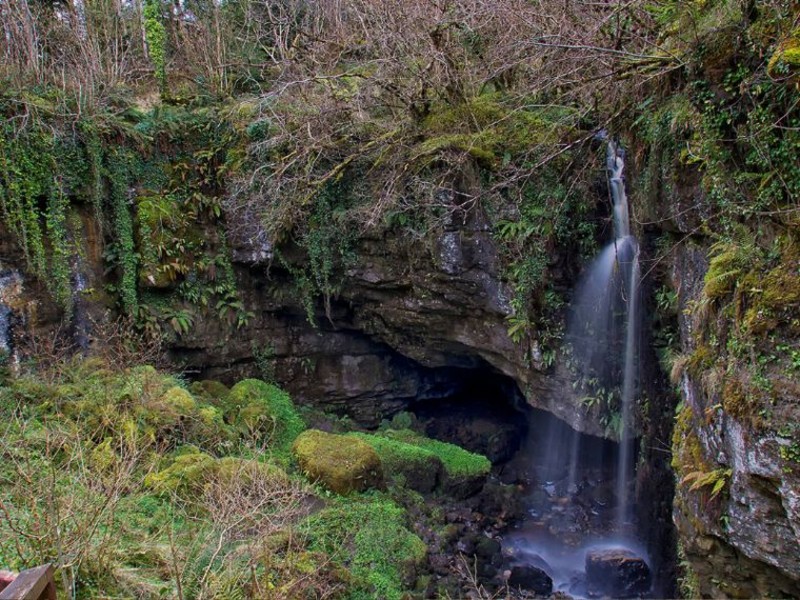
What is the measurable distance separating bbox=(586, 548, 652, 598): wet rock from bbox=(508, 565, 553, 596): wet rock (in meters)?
0.71

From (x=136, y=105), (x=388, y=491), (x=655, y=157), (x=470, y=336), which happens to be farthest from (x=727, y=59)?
(x=136, y=105)

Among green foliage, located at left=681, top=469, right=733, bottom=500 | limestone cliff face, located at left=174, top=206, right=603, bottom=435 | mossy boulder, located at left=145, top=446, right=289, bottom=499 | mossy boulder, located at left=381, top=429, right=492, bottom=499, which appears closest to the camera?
green foliage, located at left=681, top=469, right=733, bottom=500

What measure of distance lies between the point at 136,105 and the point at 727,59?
10.7 meters

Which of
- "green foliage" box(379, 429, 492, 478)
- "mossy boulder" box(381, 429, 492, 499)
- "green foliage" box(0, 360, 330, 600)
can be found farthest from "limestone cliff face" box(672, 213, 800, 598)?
"green foliage" box(379, 429, 492, 478)

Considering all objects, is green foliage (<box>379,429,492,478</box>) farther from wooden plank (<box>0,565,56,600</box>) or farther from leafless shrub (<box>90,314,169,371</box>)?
wooden plank (<box>0,565,56,600</box>)

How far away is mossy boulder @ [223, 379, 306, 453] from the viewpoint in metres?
9.66

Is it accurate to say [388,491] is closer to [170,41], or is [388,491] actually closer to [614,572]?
[614,572]

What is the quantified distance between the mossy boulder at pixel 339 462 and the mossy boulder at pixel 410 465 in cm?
97

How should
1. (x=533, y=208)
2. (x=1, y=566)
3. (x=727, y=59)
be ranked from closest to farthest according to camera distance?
1. (x=1, y=566)
2. (x=727, y=59)
3. (x=533, y=208)

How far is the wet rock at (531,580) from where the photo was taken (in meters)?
8.12

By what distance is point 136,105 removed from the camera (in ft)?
36.9

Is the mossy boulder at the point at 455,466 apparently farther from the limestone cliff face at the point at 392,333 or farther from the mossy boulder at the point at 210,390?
the mossy boulder at the point at 210,390

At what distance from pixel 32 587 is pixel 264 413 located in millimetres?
7320

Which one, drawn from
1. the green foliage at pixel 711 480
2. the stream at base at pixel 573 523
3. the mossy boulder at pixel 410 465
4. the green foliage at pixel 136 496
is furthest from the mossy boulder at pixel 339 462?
the green foliage at pixel 711 480
